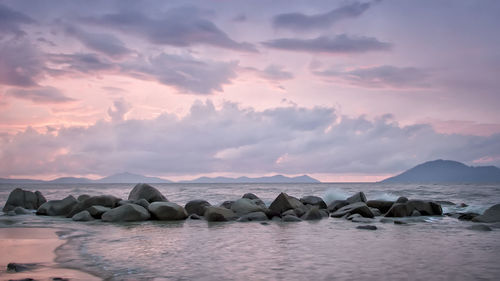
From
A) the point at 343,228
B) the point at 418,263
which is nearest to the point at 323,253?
the point at 418,263

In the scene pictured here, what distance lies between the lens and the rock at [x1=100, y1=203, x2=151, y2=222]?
16.3 meters

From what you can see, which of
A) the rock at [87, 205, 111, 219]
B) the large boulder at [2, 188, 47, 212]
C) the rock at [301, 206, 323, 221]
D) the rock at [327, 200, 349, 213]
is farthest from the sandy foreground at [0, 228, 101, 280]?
the rock at [327, 200, 349, 213]

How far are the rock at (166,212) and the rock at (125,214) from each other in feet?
1.41

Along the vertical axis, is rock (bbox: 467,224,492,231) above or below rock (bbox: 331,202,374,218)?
below

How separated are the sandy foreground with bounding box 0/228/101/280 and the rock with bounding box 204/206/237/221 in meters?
5.87

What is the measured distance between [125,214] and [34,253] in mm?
7830

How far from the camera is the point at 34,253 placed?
8703 mm

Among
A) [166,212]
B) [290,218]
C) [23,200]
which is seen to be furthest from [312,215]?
[23,200]

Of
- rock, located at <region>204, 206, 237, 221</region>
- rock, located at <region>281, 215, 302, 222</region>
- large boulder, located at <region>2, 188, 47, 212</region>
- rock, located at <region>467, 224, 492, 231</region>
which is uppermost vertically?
large boulder, located at <region>2, 188, 47, 212</region>

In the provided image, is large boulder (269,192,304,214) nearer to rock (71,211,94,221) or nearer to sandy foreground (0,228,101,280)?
rock (71,211,94,221)

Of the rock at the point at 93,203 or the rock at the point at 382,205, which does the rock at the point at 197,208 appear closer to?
the rock at the point at 93,203

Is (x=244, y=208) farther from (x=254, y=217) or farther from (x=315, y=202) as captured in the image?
(x=315, y=202)

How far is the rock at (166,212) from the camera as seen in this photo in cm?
1700

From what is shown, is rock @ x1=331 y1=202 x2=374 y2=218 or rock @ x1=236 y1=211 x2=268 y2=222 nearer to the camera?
rock @ x1=236 y1=211 x2=268 y2=222
